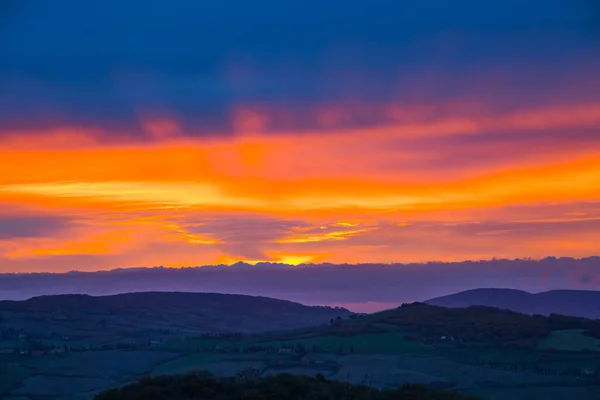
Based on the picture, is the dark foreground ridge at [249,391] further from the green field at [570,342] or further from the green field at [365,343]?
the green field at [365,343]

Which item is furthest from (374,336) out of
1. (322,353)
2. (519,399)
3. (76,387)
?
(519,399)

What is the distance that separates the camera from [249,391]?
5825 cm

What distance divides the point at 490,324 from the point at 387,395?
137m

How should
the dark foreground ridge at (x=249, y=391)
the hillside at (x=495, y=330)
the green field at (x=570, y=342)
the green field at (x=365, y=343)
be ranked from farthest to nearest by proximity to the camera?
the hillside at (x=495, y=330)
the green field at (x=365, y=343)
the green field at (x=570, y=342)
the dark foreground ridge at (x=249, y=391)

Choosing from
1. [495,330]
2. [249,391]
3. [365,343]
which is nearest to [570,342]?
[495,330]

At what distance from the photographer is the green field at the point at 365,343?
172500 millimetres

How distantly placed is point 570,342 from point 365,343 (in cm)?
3460

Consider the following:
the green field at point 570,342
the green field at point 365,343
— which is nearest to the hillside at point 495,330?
the green field at point 570,342

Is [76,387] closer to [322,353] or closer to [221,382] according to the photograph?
[322,353]

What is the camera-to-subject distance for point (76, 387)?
153m

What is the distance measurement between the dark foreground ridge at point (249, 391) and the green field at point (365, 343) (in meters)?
108

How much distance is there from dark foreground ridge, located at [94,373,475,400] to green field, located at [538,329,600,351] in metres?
104

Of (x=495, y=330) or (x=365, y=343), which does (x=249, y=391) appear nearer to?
(x=365, y=343)

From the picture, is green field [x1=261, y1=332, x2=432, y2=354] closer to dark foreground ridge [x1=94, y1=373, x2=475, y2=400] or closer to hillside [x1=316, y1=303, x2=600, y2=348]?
hillside [x1=316, y1=303, x2=600, y2=348]
